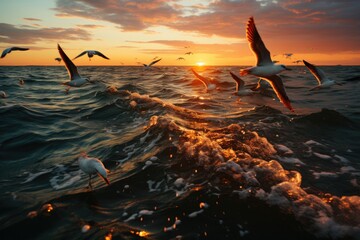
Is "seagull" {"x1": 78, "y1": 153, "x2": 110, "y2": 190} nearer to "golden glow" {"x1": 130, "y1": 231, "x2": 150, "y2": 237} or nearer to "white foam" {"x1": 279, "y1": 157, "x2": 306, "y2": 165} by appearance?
"golden glow" {"x1": 130, "y1": 231, "x2": 150, "y2": 237}

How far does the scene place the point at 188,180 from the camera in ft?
22.4

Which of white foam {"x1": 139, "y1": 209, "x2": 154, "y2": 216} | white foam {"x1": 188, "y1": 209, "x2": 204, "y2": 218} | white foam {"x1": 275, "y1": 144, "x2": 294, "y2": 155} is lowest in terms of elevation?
white foam {"x1": 139, "y1": 209, "x2": 154, "y2": 216}

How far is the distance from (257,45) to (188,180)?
3833 mm

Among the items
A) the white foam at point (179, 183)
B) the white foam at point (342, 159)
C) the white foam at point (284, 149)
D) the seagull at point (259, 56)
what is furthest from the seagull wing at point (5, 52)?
the white foam at point (342, 159)

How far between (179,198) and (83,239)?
2.03m

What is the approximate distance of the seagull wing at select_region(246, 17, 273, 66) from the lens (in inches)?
283

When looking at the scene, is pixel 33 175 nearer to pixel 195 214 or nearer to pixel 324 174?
pixel 195 214

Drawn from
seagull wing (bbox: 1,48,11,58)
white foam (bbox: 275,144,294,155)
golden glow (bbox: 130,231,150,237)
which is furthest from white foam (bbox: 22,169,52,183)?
white foam (bbox: 275,144,294,155)

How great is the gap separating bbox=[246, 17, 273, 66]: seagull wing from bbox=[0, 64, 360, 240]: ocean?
2542mm

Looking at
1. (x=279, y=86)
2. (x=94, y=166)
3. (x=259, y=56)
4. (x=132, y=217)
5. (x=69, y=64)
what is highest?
(x=259, y=56)

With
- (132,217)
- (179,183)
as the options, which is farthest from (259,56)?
(132,217)

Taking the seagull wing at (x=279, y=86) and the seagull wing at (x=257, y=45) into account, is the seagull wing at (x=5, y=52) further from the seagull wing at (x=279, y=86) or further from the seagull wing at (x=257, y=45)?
the seagull wing at (x=279, y=86)

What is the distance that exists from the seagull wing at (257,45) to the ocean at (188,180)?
8.34 ft

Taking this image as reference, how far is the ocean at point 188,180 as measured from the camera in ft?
16.8
